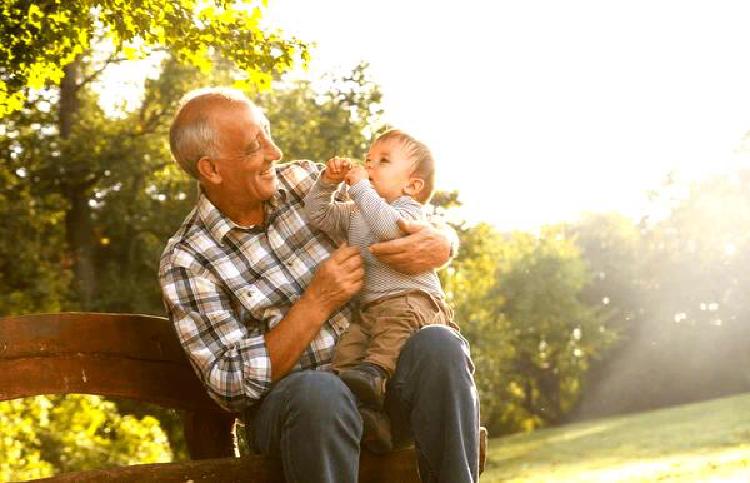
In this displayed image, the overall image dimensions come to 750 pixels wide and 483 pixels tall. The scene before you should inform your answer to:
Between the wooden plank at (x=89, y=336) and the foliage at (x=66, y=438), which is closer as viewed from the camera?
the wooden plank at (x=89, y=336)

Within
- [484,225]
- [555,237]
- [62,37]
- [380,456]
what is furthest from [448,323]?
[555,237]

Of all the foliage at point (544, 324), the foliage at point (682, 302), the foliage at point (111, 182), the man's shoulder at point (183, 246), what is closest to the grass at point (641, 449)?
the foliage at point (544, 324)

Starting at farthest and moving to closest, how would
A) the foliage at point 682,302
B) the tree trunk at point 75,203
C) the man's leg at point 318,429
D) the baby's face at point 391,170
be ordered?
the foliage at point 682,302 → the tree trunk at point 75,203 → the baby's face at point 391,170 → the man's leg at point 318,429

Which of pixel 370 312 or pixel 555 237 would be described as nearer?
pixel 370 312

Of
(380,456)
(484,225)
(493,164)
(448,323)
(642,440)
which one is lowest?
(642,440)

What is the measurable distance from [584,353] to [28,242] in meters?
23.9

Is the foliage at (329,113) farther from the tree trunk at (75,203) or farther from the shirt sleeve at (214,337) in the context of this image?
the shirt sleeve at (214,337)

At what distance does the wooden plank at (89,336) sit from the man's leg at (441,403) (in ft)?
2.99

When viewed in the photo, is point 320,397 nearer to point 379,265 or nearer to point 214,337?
point 214,337

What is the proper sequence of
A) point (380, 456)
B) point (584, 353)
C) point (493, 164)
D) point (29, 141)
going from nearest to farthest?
point (380, 456)
point (29, 141)
point (493, 164)
point (584, 353)

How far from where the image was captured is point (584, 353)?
119ft

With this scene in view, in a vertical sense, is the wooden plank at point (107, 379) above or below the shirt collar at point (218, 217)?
below

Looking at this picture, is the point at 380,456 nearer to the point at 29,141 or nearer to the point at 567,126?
the point at 29,141

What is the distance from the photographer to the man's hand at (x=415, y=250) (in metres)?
3.29
